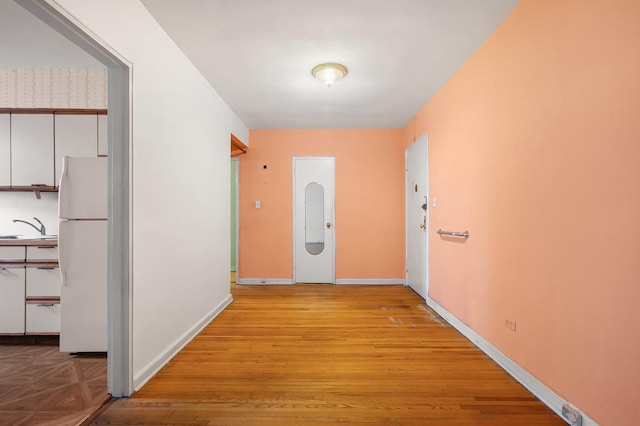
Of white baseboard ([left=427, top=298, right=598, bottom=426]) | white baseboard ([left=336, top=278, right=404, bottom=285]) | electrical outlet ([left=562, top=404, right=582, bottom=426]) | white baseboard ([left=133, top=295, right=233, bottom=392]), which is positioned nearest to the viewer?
electrical outlet ([left=562, top=404, right=582, bottom=426])

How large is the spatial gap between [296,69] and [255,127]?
6.91 feet

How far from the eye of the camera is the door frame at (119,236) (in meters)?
1.87

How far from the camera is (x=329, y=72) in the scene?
2.90 metres

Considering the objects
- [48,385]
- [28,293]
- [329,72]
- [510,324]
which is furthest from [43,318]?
[510,324]

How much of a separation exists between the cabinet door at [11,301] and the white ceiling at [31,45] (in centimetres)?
191

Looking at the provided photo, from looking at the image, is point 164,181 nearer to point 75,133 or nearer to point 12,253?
point 75,133

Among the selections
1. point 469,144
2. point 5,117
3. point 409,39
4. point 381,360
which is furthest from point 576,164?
point 5,117

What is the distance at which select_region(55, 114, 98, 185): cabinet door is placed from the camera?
2891mm

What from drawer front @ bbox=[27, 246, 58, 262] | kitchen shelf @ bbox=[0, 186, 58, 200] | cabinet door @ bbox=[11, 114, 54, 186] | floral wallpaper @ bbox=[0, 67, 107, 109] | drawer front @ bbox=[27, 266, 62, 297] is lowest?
drawer front @ bbox=[27, 266, 62, 297]

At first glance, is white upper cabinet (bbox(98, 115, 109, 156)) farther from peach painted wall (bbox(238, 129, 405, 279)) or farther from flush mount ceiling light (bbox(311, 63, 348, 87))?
peach painted wall (bbox(238, 129, 405, 279))

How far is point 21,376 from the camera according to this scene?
213cm

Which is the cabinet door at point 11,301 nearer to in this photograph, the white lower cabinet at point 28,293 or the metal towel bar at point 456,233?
the white lower cabinet at point 28,293

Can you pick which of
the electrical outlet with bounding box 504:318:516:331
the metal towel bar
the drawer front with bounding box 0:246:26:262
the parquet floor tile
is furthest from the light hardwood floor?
the drawer front with bounding box 0:246:26:262

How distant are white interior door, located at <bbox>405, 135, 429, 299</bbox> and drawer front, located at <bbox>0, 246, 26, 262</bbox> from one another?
14.0 ft
